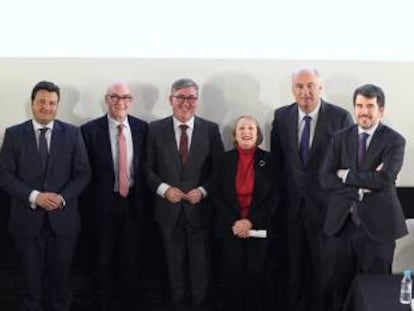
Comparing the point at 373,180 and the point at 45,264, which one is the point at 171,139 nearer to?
the point at 45,264

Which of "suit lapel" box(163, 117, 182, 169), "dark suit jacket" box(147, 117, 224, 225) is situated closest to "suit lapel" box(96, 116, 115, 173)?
"dark suit jacket" box(147, 117, 224, 225)

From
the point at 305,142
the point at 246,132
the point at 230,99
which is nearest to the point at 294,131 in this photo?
the point at 305,142

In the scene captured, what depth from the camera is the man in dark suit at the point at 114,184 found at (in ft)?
17.5

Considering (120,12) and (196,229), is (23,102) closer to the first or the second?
(120,12)

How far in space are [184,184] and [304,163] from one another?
763mm

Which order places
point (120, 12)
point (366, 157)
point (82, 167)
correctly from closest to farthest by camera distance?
point (366, 157), point (82, 167), point (120, 12)

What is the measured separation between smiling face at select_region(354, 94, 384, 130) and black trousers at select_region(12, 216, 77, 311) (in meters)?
1.88

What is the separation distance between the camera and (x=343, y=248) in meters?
4.93

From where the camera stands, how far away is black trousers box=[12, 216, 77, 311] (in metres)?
5.09

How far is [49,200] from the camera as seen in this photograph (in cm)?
498

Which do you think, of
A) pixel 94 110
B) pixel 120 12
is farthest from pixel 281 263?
pixel 120 12

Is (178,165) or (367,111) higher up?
(367,111)

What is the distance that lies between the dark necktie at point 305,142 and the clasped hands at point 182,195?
685mm

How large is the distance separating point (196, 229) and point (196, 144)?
54 cm
